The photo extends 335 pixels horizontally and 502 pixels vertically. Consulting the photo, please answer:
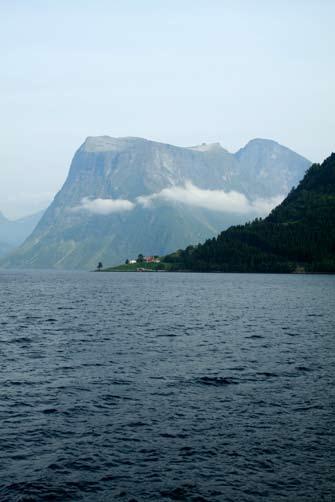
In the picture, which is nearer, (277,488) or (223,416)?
(277,488)

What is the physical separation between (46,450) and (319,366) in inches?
1585

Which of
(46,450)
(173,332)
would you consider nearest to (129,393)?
(46,450)

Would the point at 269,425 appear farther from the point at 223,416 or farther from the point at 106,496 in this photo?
the point at 106,496

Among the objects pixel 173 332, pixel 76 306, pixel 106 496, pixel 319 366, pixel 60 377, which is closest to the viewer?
pixel 106 496

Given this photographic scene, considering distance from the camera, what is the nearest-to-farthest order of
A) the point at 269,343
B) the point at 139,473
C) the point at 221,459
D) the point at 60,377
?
the point at 139,473 → the point at 221,459 → the point at 60,377 → the point at 269,343

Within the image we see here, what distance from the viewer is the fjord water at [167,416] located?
31.2 meters

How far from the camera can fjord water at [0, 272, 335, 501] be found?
3120 cm

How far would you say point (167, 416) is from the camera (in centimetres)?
4372

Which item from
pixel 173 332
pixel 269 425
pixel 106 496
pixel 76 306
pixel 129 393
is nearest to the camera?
pixel 106 496

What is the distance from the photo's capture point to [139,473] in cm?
3247

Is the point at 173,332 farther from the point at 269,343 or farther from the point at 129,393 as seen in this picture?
the point at 129,393

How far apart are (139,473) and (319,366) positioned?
38.4 metres

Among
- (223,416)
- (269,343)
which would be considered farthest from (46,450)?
(269,343)

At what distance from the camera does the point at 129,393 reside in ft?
167
